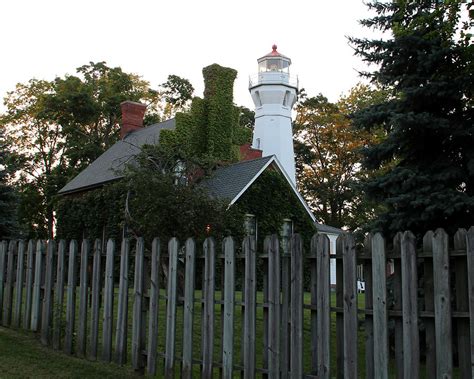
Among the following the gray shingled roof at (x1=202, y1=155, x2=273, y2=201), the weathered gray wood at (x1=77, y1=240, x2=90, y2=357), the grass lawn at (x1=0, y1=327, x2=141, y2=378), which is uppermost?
the gray shingled roof at (x1=202, y1=155, x2=273, y2=201)

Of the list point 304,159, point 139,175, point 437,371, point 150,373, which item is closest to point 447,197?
point 437,371

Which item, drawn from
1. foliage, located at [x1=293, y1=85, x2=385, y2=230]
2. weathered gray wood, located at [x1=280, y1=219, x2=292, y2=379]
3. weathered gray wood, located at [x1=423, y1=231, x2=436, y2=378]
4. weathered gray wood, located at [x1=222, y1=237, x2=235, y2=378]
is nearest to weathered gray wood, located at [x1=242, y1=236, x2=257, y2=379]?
weathered gray wood, located at [x1=222, y1=237, x2=235, y2=378]

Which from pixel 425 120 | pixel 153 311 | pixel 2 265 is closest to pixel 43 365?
pixel 153 311

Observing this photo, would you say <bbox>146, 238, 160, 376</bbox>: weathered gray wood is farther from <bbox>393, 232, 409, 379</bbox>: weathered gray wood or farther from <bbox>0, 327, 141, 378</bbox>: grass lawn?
<bbox>393, 232, 409, 379</bbox>: weathered gray wood

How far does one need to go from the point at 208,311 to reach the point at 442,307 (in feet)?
8.05

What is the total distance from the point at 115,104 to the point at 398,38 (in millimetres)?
34126

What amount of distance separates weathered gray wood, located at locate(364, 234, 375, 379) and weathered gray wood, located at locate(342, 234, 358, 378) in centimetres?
10

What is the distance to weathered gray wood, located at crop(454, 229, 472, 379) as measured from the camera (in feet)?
13.8

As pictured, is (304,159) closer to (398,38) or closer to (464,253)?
(398,38)

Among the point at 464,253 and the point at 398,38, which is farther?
the point at 398,38

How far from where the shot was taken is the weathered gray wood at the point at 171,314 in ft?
20.0

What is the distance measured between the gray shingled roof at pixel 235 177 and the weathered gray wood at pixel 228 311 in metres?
17.5

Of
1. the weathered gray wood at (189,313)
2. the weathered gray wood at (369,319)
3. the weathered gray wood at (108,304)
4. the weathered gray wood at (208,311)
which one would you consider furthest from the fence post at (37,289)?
the weathered gray wood at (369,319)

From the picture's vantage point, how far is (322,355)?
192 inches
